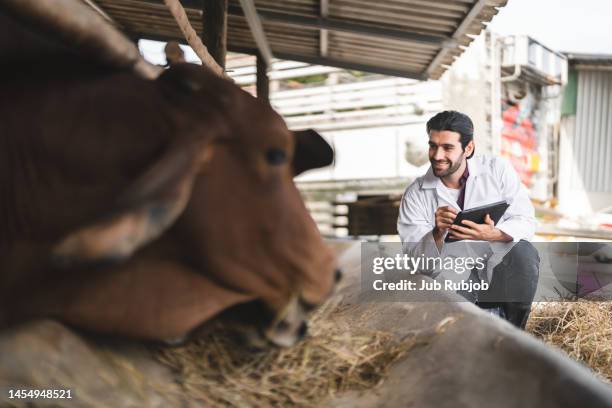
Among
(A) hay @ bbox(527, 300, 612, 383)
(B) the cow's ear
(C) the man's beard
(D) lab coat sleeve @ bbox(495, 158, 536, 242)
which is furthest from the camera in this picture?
(A) hay @ bbox(527, 300, 612, 383)

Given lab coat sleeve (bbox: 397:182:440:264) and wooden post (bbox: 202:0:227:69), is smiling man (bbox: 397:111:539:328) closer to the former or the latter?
lab coat sleeve (bbox: 397:182:440:264)

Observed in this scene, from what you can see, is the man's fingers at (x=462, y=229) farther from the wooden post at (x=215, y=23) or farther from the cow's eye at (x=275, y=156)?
the wooden post at (x=215, y=23)

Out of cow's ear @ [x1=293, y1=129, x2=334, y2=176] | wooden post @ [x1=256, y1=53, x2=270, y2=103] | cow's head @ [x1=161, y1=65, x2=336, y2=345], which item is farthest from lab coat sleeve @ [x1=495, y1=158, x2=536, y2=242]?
wooden post @ [x1=256, y1=53, x2=270, y2=103]

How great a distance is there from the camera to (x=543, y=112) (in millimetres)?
12102

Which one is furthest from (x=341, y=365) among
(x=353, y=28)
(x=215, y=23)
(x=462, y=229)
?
(x=353, y=28)

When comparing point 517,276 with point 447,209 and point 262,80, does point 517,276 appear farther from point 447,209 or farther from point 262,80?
point 262,80

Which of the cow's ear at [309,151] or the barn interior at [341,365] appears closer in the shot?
the barn interior at [341,365]

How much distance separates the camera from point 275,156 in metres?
1.30

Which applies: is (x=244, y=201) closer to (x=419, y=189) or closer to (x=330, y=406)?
(x=330, y=406)

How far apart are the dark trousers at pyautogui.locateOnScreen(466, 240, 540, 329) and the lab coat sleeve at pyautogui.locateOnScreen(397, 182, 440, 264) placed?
1.14 ft

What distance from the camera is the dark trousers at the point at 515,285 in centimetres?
284

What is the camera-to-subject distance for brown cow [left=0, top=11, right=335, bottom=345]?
46.4 inches

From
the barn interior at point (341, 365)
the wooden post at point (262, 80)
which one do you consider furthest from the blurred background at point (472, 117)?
the barn interior at point (341, 365)

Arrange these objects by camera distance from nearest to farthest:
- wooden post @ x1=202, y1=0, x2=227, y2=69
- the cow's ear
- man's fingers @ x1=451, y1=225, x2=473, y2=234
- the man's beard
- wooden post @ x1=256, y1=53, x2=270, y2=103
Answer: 1. the cow's ear
2. man's fingers @ x1=451, y1=225, x2=473, y2=234
3. the man's beard
4. wooden post @ x1=202, y1=0, x2=227, y2=69
5. wooden post @ x1=256, y1=53, x2=270, y2=103
